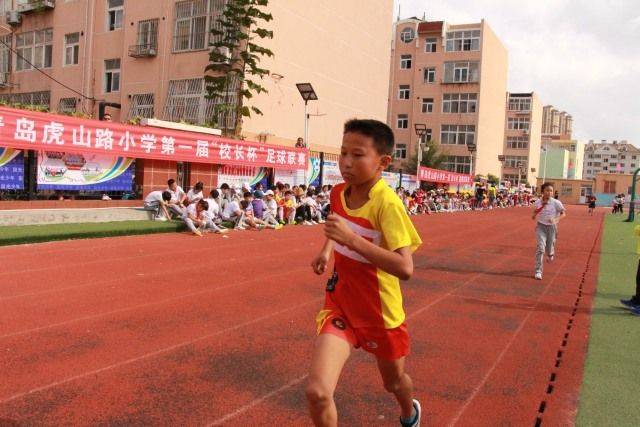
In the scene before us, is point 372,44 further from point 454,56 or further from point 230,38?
point 454,56

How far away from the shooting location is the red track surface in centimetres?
372

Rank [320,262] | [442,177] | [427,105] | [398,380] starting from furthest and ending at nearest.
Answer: [427,105], [442,177], [320,262], [398,380]

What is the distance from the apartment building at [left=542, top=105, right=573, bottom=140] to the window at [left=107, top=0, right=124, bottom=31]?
104 meters

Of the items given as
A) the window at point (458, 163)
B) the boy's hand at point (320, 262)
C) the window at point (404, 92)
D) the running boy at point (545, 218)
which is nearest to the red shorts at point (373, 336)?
the boy's hand at point (320, 262)

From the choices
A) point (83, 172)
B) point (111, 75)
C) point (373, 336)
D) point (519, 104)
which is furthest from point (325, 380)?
point (519, 104)

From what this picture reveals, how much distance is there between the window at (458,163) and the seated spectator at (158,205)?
4226 centimetres

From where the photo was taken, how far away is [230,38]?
21.7m

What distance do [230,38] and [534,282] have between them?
1641cm

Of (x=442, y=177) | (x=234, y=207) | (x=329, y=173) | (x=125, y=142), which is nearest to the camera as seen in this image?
(x=125, y=142)

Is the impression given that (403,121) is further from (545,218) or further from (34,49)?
(545,218)

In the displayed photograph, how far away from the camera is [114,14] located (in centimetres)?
2838

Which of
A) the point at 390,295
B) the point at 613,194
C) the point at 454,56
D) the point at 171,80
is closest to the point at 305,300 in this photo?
the point at 390,295

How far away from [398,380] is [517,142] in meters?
77.6

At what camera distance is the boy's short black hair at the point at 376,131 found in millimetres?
2779
